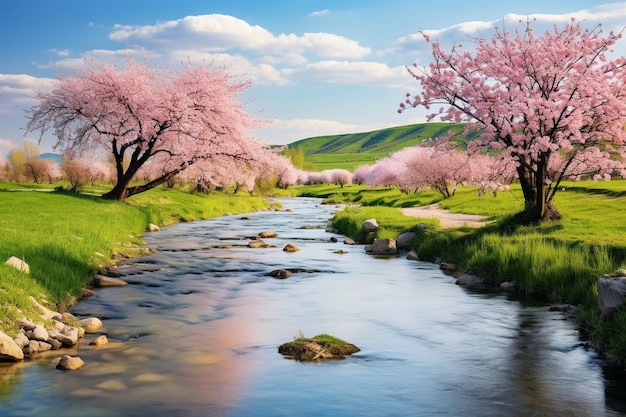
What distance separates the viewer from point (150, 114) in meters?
41.8

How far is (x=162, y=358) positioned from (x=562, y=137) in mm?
19536

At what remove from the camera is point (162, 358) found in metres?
12.7

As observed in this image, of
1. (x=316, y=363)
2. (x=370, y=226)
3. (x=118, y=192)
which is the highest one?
(x=118, y=192)

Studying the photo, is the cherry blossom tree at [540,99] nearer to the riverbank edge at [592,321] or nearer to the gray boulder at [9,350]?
the riverbank edge at [592,321]

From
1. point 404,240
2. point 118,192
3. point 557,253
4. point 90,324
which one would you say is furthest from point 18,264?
point 118,192

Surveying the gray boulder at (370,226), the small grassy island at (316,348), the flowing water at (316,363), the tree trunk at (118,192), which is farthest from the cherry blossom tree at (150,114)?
the small grassy island at (316,348)

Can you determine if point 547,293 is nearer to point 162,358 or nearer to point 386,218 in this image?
point 162,358

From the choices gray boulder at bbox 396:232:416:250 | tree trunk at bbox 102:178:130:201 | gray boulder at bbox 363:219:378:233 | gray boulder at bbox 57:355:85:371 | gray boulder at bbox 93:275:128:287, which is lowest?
gray boulder at bbox 57:355:85:371

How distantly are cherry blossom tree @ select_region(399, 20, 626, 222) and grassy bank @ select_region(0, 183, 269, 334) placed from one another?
1488 cm

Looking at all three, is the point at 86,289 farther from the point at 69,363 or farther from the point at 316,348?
the point at 316,348

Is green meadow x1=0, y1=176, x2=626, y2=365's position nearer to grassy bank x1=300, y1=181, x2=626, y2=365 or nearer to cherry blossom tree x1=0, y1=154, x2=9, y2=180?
grassy bank x1=300, y1=181, x2=626, y2=365

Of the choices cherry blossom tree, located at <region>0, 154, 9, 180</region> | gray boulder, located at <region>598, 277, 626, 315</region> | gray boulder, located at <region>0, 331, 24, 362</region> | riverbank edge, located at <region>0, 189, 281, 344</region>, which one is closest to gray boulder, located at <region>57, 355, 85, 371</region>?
gray boulder, located at <region>0, 331, 24, 362</region>

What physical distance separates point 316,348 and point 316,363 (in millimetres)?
526

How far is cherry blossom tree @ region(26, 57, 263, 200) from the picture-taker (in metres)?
41.9
